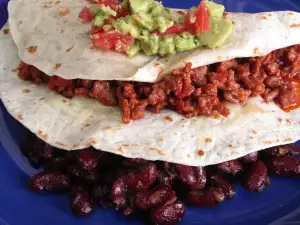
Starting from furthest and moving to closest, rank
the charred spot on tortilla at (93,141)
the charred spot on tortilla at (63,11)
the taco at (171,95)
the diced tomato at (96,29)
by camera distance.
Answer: the charred spot on tortilla at (63,11) → the diced tomato at (96,29) → the taco at (171,95) → the charred spot on tortilla at (93,141)

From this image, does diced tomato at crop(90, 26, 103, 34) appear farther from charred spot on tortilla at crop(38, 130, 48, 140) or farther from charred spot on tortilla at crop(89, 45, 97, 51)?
charred spot on tortilla at crop(38, 130, 48, 140)

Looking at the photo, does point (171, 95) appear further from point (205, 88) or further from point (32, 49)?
point (32, 49)

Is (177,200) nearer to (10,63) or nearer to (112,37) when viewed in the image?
(112,37)

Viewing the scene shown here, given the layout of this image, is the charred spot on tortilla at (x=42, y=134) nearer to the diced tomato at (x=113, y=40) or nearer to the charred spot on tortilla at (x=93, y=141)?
the charred spot on tortilla at (x=93, y=141)

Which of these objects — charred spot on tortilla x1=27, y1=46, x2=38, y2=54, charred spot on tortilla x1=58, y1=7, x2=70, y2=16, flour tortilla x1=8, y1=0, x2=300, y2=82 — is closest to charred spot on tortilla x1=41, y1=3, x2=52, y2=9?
flour tortilla x1=8, y1=0, x2=300, y2=82

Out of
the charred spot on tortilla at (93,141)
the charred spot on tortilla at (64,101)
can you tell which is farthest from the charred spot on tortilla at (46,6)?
the charred spot on tortilla at (93,141)

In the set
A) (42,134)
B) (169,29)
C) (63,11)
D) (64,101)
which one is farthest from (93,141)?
(63,11)
